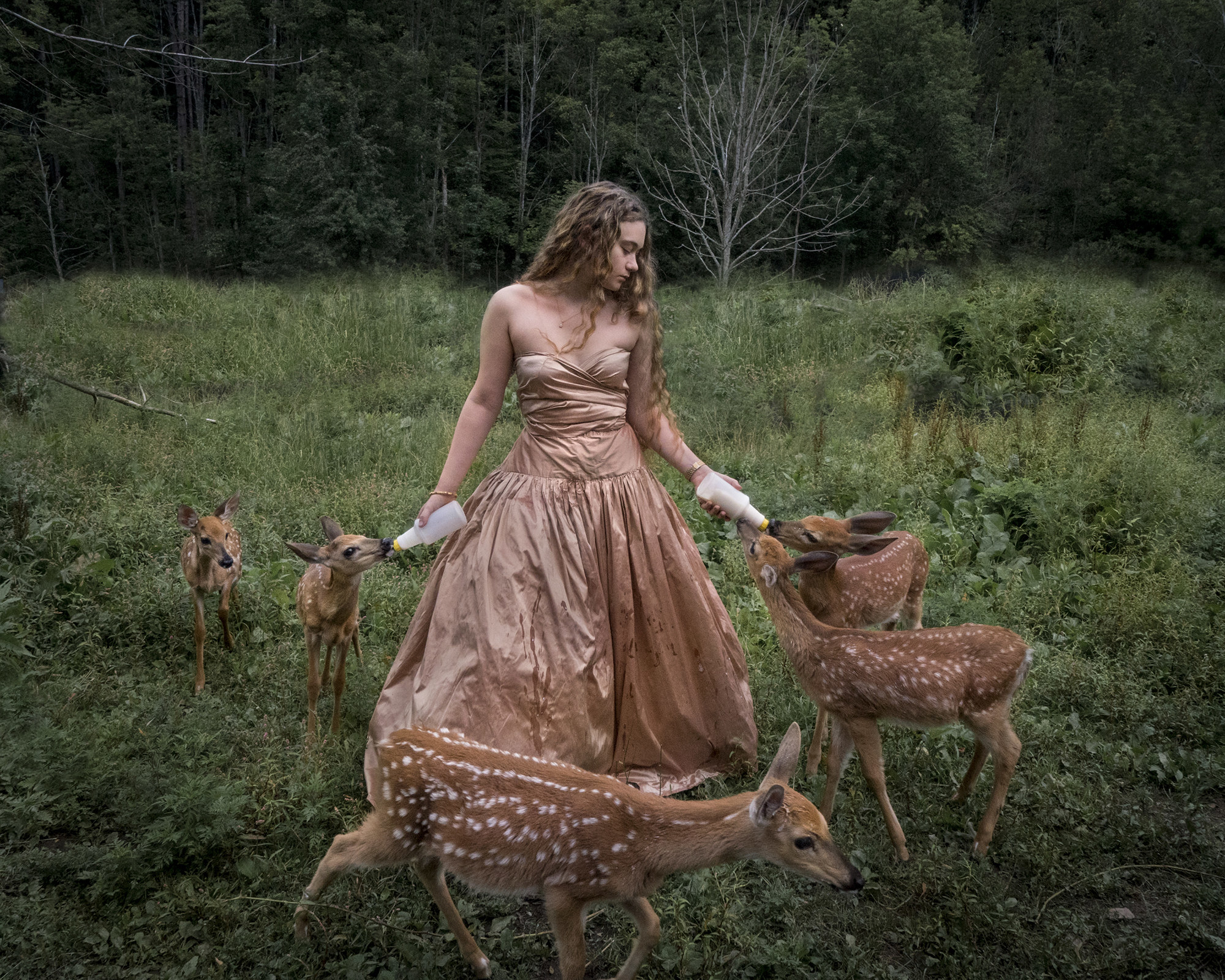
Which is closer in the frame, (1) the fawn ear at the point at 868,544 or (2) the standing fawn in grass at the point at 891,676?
(2) the standing fawn in grass at the point at 891,676

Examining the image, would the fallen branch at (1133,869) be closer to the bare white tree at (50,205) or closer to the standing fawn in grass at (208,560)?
the standing fawn in grass at (208,560)

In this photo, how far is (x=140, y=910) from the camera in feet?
10.4

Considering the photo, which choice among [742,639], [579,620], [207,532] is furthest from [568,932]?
[207,532]

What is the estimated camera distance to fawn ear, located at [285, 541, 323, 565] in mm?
3539

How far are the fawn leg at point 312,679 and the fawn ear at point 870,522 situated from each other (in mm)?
2438

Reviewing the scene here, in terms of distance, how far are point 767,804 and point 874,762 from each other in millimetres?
1051

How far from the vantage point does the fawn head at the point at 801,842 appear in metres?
2.46

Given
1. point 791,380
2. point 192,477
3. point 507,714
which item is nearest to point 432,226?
point 791,380

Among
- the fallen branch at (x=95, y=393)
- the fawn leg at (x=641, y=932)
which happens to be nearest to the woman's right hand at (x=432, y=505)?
the fawn leg at (x=641, y=932)

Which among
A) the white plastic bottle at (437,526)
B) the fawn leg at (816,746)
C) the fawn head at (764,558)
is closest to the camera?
the white plastic bottle at (437,526)

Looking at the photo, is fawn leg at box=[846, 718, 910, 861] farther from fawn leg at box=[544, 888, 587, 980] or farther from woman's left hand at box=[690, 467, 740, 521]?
fawn leg at box=[544, 888, 587, 980]

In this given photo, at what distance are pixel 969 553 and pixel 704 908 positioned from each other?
3843mm

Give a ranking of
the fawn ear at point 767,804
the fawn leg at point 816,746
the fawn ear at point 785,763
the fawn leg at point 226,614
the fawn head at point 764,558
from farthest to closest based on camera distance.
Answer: the fawn leg at point 226,614
the fawn leg at point 816,746
the fawn head at point 764,558
the fawn ear at point 785,763
the fawn ear at point 767,804

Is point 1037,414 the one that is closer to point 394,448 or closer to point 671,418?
point 671,418
